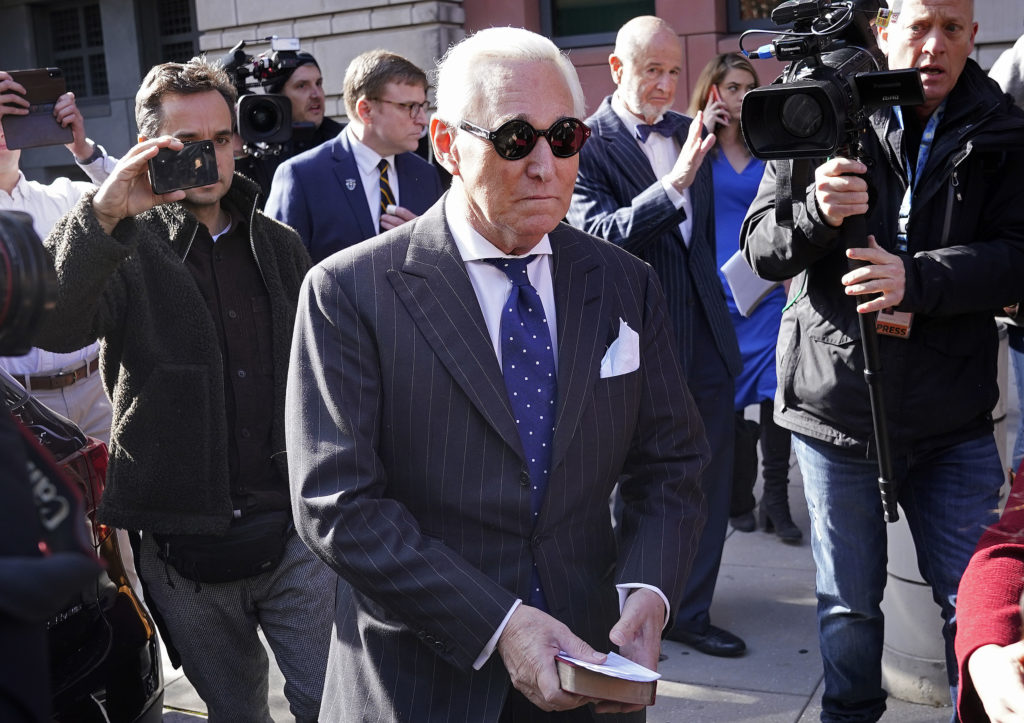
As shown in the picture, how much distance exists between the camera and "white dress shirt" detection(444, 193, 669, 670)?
2.40 m

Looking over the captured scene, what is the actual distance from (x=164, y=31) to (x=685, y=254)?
500 inches

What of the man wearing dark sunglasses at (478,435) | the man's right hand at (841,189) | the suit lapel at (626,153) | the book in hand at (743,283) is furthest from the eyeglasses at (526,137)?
the suit lapel at (626,153)

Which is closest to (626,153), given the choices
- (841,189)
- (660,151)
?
(660,151)

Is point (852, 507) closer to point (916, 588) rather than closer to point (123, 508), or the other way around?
point (916, 588)

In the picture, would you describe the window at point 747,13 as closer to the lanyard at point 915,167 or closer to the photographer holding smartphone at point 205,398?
the lanyard at point 915,167

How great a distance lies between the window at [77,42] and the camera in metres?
16.2

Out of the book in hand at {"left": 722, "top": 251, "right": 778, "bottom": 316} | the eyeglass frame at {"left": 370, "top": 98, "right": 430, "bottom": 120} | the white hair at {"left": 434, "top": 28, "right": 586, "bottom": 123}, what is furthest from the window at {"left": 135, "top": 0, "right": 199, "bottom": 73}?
the white hair at {"left": 434, "top": 28, "right": 586, "bottom": 123}

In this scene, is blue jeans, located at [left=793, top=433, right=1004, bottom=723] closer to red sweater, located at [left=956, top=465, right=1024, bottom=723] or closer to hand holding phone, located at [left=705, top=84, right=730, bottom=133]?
red sweater, located at [left=956, top=465, right=1024, bottom=723]

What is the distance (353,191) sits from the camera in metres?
5.21

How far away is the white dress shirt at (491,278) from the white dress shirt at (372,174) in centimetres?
283

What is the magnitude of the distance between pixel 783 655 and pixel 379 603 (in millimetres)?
2701

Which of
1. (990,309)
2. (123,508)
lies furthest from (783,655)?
(123,508)

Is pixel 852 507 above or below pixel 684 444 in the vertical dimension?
below

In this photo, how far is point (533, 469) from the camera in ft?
7.69
